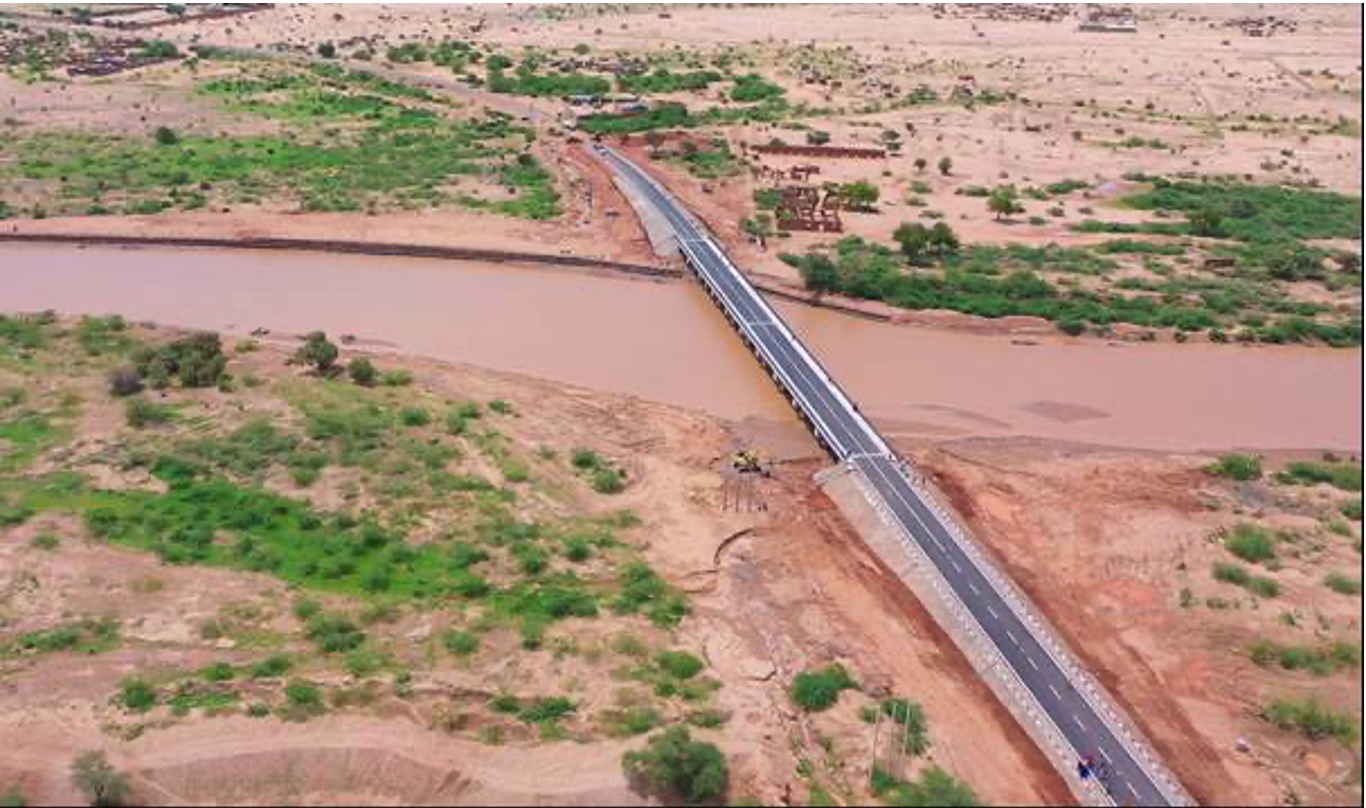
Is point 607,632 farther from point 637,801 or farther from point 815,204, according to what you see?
Result: point 815,204

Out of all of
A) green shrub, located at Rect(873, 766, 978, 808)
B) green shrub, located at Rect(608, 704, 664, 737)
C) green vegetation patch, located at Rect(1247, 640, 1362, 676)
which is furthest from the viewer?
green vegetation patch, located at Rect(1247, 640, 1362, 676)

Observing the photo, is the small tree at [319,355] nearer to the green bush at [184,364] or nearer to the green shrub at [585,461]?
the green bush at [184,364]

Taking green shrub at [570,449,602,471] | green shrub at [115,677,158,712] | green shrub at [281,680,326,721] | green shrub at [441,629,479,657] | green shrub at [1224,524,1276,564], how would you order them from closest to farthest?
green shrub at [281,680,326,721] → green shrub at [115,677,158,712] → green shrub at [441,629,479,657] → green shrub at [1224,524,1276,564] → green shrub at [570,449,602,471]

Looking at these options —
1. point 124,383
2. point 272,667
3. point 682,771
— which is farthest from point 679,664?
point 124,383

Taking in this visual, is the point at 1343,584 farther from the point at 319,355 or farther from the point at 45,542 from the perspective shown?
the point at 45,542

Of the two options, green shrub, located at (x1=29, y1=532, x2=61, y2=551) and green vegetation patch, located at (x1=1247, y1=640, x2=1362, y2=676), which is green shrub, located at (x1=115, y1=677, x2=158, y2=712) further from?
green vegetation patch, located at (x1=1247, y1=640, x2=1362, y2=676)

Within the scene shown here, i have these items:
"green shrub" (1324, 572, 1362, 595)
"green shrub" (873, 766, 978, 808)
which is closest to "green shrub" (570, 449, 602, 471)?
"green shrub" (873, 766, 978, 808)

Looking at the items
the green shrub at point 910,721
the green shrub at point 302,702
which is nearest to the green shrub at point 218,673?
the green shrub at point 302,702
